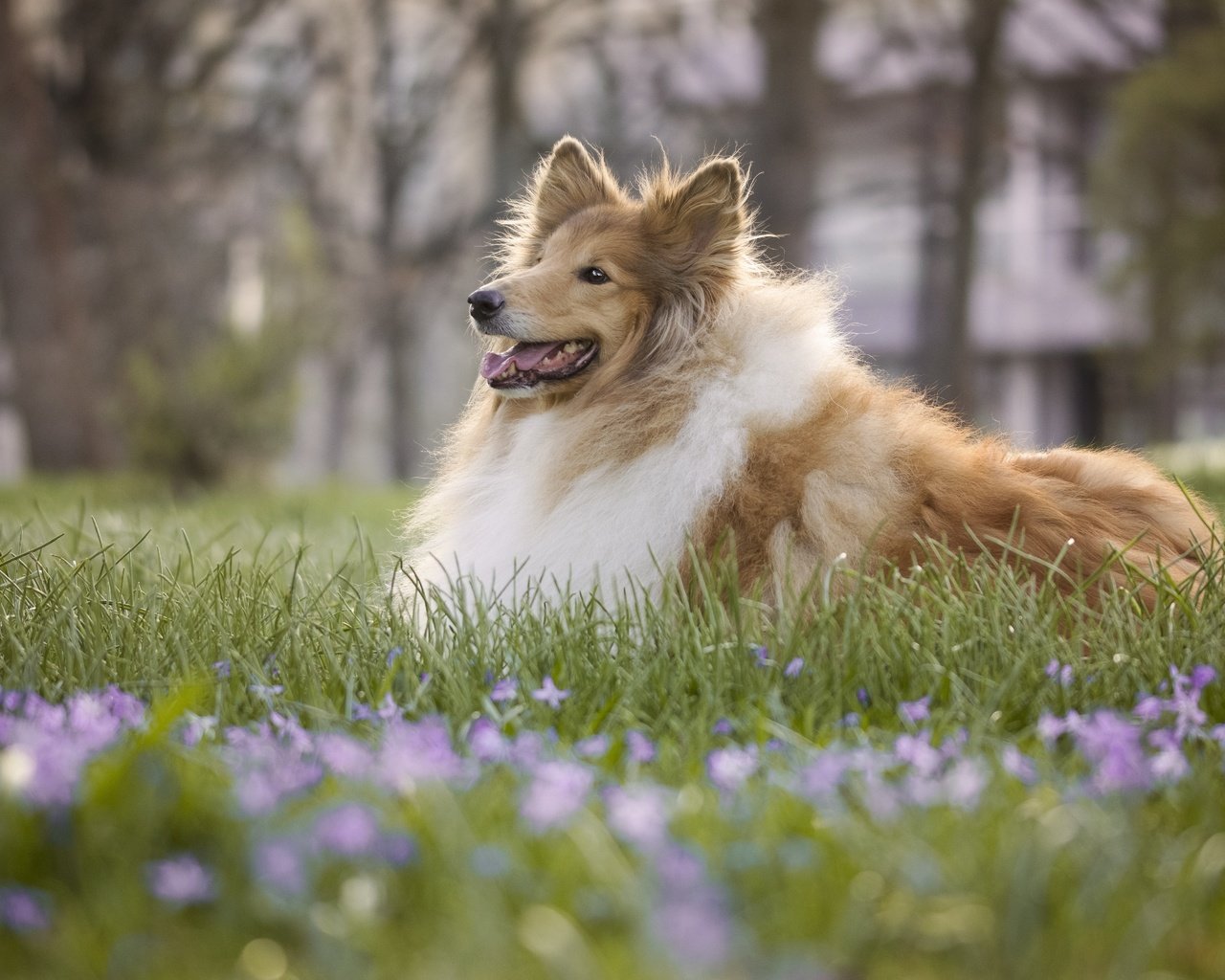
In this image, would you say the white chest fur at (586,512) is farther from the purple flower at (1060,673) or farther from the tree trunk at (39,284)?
the tree trunk at (39,284)

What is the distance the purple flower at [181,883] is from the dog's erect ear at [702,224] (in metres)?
2.90

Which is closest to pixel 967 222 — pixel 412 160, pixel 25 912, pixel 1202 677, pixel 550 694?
pixel 412 160

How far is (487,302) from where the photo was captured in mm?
4074

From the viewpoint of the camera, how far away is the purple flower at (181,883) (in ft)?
5.32

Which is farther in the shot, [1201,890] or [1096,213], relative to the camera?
[1096,213]

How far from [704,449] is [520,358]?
835 millimetres

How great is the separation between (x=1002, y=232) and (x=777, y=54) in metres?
14.6

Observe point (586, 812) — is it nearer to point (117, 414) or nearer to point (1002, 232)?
point (117, 414)

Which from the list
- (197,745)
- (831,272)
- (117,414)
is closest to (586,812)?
(197,745)

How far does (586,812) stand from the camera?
184cm

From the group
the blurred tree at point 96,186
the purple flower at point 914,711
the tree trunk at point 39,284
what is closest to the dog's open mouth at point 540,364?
the purple flower at point 914,711

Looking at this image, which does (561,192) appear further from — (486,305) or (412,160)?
(412,160)

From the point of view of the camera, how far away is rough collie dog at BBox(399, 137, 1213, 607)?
357 centimetres

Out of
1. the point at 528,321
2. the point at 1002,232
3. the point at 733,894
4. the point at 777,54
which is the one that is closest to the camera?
the point at 733,894
